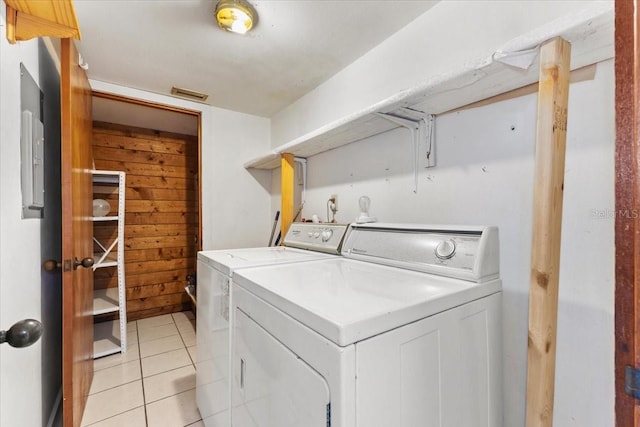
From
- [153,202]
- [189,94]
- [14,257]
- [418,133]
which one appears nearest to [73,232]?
[14,257]

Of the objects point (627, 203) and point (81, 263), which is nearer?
point (627, 203)

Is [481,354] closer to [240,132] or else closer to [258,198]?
[258,198]

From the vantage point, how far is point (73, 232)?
136 cm

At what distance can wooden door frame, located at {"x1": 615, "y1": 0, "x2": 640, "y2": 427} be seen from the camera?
1.48 feet

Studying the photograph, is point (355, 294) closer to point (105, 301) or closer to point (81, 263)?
point (81, 263)

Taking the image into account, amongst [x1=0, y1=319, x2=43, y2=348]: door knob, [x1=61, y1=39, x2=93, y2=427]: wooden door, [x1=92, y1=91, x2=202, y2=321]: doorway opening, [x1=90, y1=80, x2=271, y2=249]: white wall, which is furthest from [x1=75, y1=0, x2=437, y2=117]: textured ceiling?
[x1=0, y1=319, x2=43, y2=348]: door knob

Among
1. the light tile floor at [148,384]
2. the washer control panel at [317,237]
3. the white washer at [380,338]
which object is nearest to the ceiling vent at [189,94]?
the washer control panel at [317,237]

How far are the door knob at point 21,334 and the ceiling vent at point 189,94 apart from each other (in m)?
2.25

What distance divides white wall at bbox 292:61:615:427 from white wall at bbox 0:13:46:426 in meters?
1.67

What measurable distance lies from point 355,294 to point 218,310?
30.2 inches

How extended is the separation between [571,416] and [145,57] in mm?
2911

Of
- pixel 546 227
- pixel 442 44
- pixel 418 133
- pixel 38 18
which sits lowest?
pixel 546 227

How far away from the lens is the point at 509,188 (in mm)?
1159

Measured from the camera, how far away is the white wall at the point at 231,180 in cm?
275
